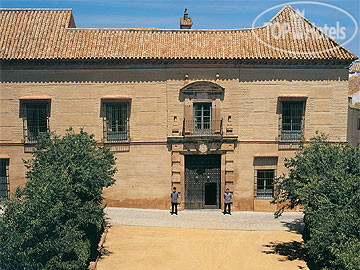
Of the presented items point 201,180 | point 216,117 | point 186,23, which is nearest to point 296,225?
point 201,180

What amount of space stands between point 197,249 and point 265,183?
26.2 feet

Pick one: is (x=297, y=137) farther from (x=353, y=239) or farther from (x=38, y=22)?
(x=38, y=22)

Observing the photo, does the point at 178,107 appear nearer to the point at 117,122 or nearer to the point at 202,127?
the point at 202,127

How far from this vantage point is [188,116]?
29.2 m

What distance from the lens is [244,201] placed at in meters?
29.8

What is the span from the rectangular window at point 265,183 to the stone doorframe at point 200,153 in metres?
1.59

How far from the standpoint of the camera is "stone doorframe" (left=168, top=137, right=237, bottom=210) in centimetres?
2931

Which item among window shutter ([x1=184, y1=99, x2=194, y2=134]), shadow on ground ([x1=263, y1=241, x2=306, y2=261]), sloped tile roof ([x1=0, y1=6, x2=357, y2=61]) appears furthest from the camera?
window shutter ([x1=184, y1=99, x2=194, y2=134])

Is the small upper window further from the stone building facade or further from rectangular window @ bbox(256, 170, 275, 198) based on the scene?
rectangular window @ bbox(256, 170, 275, 198)

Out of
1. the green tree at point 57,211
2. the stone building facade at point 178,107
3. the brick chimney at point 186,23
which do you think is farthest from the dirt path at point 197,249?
the brick chimney at point 186,23

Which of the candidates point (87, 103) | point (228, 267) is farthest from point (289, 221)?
Answer: point (87, 103)

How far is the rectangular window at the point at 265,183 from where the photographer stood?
97.8ft

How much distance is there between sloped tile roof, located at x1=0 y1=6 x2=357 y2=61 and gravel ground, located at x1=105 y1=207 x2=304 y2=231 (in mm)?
9034

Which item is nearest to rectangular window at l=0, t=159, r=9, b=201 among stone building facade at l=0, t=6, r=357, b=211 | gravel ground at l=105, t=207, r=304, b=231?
stone building facade at l=0, t=6, r=357, b=211
